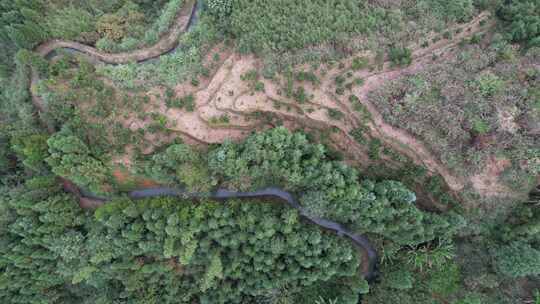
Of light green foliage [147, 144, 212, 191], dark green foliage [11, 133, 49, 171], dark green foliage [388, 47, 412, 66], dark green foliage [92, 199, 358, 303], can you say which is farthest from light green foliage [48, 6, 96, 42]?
dark green foliage [388, 47, 412, 66]

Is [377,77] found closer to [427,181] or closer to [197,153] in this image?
[427,181]

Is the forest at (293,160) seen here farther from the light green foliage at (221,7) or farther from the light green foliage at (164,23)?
the light green foliage at (164,23)

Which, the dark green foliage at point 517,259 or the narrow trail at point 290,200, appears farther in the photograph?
the narrow trail at point 290,200

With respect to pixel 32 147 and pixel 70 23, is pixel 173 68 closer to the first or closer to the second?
A: pixel 70 23

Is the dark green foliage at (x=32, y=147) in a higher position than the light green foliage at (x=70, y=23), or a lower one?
lower

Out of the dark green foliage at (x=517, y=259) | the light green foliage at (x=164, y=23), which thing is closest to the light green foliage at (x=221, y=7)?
the light green foliage at (x=164, y=23)

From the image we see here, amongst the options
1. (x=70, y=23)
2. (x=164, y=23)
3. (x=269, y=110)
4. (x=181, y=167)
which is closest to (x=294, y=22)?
A: (x=269, y=110)
